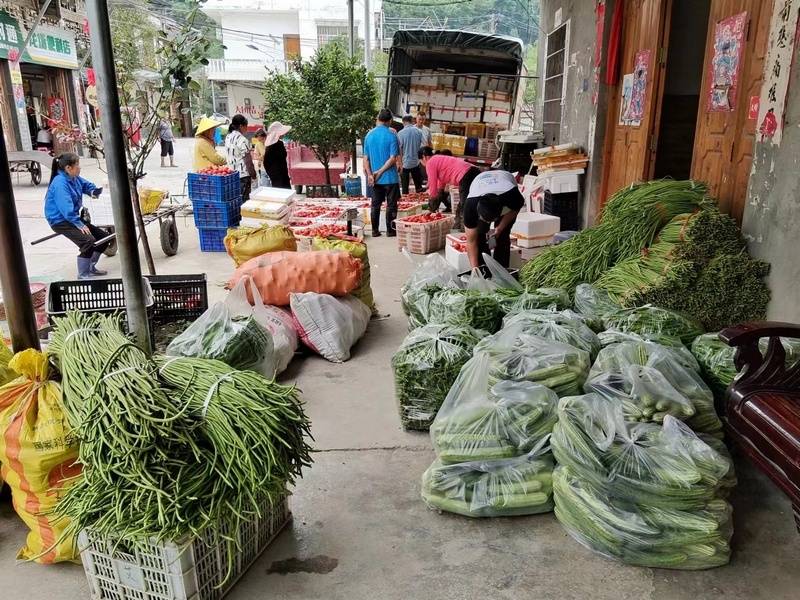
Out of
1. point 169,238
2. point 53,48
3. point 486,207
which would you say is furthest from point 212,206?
point 53,48

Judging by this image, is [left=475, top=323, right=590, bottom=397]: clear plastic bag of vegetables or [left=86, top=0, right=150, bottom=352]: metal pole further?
[left=475, top=323, right=590, bottom=397]: clear plastic bag of vegetables

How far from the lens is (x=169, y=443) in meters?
1.92

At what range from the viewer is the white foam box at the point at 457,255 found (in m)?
6.07

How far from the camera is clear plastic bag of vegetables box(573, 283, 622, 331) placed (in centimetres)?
385

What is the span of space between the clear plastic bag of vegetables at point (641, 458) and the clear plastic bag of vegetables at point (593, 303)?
1345 millimetres

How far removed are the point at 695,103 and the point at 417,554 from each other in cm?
663

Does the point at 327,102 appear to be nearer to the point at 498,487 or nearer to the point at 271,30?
the point at 498,487

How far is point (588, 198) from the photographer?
24.9 ft

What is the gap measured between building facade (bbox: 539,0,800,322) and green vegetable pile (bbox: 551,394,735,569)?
73.0 inches

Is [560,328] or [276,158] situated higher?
[276,158]

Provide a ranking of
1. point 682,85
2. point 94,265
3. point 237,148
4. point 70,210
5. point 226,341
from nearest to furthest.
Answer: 1. point 226,341
2. point 70,210
3. point 94,265
4. point 682,85
5. point 237,148

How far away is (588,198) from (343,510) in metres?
5.97

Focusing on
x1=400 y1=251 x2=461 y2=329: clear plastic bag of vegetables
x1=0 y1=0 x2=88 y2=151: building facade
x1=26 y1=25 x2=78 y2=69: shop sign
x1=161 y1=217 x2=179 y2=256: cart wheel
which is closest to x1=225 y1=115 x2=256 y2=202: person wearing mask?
x1=161 y1=217 x2=179 y2=256: cart wheel

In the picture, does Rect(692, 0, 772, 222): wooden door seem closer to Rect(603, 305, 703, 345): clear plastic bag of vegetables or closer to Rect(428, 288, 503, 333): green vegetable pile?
Rect(603, 305, 703, 345): clear plastic bag of vegetables
